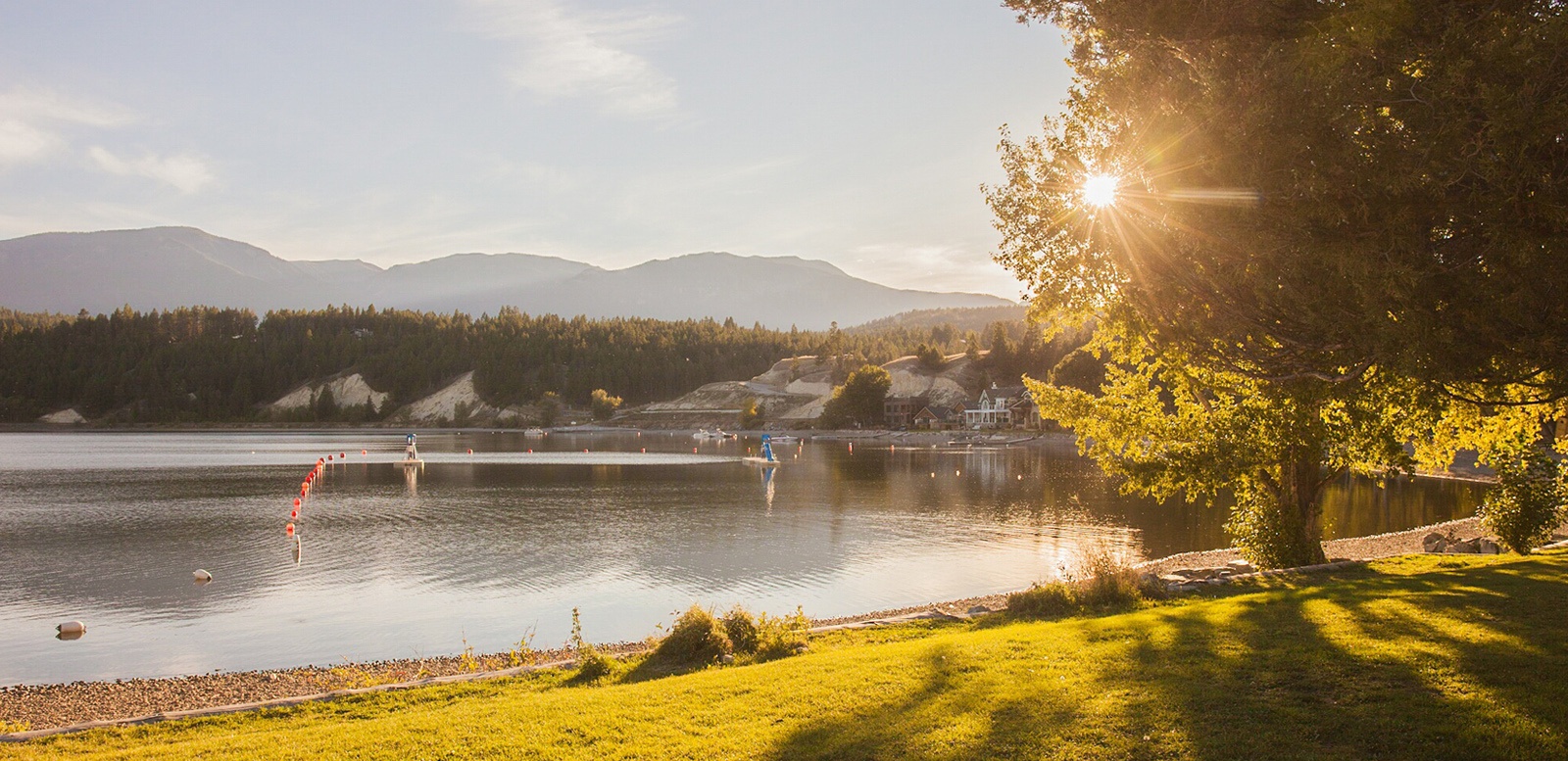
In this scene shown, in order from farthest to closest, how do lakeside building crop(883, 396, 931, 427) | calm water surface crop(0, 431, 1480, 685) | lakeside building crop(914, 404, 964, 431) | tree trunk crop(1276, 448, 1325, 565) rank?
lakeside building crop(883, 396, 931, 427)
lakeside building crop(914, 404, 964, 431)
calm water surface crop(0, 431, 1480, 685)
tree trunk crop(1276, 448, 1325, 565)

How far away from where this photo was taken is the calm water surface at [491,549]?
1980 centimetres

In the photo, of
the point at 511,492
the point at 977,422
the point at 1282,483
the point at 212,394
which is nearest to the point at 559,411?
the point at 212,394

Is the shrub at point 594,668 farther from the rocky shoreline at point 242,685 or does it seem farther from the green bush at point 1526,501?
the green bush at point 1526,501

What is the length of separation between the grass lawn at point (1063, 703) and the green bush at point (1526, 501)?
945 centimetres

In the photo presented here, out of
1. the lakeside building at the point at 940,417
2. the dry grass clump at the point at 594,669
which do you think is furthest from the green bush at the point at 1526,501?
the lakeside building at the point at 940,417

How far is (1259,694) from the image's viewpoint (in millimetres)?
8281

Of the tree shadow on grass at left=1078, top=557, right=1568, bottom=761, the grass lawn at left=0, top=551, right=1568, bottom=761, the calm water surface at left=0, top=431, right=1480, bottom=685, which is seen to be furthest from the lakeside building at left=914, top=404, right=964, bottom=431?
the grass lawn at left=0, top=551, right=1568, bottom=761

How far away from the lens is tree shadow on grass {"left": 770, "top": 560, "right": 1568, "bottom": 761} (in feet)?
23.3

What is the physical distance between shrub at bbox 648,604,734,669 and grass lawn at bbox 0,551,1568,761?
1421mm

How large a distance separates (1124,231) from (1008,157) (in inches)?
111

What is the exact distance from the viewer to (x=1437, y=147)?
298 inches

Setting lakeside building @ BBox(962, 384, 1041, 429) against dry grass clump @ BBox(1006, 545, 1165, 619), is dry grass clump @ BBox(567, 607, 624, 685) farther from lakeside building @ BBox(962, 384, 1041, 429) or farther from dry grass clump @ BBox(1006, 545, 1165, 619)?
lakeside building @ BBox(962, 384, 1041, 429)

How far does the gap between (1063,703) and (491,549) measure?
86.2 ft

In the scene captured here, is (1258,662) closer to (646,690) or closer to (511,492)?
(646,690)
